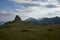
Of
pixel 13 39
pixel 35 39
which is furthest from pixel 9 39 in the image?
pixel 35 39

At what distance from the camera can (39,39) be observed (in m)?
66.4

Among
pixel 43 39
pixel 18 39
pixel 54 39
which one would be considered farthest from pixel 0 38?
pixel 54 39

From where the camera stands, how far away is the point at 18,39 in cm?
6662

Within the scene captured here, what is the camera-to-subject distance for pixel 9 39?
66.0 meters

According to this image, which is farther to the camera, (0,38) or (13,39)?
(0,38)

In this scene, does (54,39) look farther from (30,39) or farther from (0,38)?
(0,38)

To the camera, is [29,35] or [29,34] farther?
[29,34]

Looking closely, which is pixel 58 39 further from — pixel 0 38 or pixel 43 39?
pixel 0 38

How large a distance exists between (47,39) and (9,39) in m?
18.0

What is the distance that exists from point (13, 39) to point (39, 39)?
490 inches

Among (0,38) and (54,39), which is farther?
(0,38)

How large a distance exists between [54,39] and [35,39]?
29.9 ft

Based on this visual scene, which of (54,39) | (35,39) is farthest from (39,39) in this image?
(54,39)

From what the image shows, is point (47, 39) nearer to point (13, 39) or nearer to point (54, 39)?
point (54, 39)
